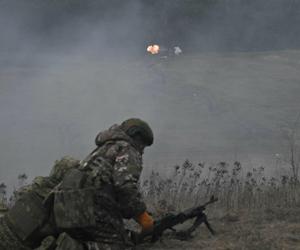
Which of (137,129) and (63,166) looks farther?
(63,166)

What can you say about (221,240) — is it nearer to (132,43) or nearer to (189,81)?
(189,81)

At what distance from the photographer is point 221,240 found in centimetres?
561

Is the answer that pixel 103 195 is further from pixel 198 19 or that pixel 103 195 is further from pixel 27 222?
pixel 198 19

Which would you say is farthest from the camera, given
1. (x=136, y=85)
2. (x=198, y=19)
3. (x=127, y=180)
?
(x=198, y=19)

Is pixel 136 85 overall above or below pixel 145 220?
above

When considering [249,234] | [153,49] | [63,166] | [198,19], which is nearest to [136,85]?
[153,49]

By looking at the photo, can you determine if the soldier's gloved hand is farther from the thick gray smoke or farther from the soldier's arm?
the thick gray smoke

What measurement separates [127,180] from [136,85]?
→ 17458 millimetres

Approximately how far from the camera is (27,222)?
416cm

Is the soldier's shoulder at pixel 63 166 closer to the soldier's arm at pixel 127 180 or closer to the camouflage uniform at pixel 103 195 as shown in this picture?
the camouflage uniform at pixel 103 195

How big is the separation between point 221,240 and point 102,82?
54.7 ft

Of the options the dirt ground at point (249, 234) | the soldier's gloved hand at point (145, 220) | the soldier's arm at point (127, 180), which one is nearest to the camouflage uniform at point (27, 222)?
the soldier's arm at point (127, 180)

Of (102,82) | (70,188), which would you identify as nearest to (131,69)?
(102,82)

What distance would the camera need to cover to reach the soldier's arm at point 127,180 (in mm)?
4000
